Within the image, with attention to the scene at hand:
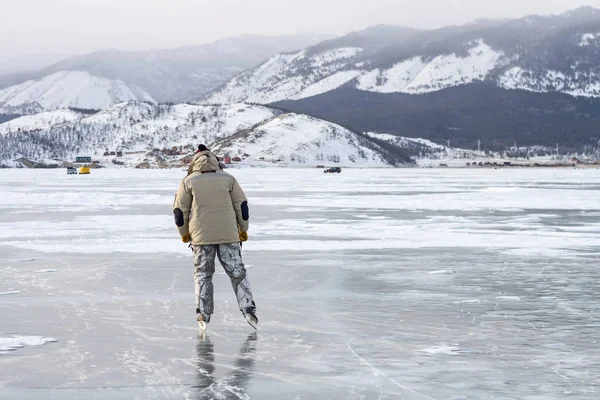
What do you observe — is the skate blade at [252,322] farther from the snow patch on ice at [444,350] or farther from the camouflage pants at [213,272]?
the snow patch on ice at [444,350]

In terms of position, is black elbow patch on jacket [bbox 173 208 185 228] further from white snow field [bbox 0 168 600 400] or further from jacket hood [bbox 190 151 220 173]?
white snow field [bbox 0 168 600 400]

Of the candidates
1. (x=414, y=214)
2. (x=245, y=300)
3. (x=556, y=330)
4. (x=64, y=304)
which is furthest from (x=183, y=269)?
(x=414, y=214)

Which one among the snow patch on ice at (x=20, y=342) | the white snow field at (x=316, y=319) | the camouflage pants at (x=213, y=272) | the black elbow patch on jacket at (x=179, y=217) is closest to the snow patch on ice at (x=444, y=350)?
the white snow field at (x=316, y=319)

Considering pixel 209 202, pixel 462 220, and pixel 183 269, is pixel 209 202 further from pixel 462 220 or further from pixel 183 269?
pixel 462 220

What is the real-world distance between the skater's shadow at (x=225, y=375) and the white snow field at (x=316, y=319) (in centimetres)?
3

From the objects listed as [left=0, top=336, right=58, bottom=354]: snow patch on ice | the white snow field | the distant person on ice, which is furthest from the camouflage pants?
[left=0, top=336, right=58, bottom=354]: snow patch on ice

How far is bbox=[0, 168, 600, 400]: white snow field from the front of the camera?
979 cm

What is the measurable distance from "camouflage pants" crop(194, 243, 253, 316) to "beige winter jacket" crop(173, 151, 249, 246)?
156 millimetres

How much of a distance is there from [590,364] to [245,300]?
4731mm

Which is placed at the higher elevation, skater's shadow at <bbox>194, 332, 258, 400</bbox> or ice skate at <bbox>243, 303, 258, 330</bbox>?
ice skate at <bbox>243, 303, 258, 330</bbox>

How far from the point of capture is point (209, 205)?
12.8m

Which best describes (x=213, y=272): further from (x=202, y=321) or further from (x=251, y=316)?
(x=251, y=316)

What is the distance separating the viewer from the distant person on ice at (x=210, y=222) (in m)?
12.8

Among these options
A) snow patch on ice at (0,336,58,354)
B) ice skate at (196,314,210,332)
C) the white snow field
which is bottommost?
the white snow field
